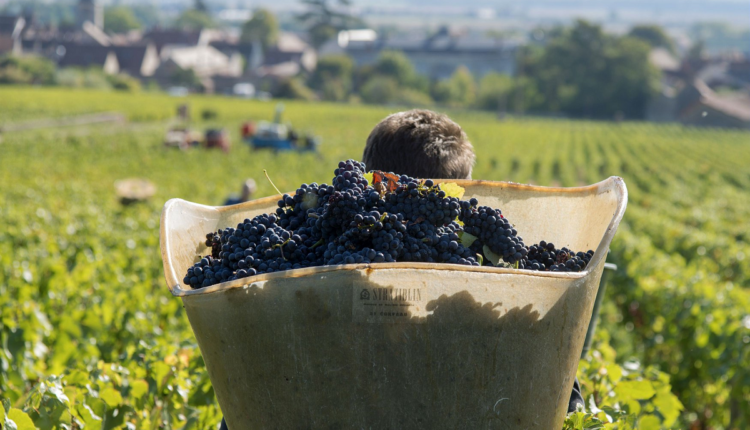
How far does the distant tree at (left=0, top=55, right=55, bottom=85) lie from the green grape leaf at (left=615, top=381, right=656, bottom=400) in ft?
260

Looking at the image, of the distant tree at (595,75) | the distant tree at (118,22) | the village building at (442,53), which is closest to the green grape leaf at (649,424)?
the distant tree at (595,75)

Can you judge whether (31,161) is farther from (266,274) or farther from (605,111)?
(605,111)

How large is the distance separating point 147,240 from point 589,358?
6.54m

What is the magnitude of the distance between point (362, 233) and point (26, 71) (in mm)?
82407

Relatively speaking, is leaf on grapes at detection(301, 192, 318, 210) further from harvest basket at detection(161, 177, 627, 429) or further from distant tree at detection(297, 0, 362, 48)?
distant tree at detection(297, 0, 362, 48)

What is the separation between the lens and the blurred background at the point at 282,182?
2891 mm

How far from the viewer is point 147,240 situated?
28.1 feet

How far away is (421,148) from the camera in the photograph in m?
2.04

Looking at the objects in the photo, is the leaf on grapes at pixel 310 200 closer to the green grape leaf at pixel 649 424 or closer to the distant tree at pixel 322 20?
the green grape leaf at pixel 649 424

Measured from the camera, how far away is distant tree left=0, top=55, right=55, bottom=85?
236 feet

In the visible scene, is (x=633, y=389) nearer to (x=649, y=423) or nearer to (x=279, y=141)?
(x=649, y=423)

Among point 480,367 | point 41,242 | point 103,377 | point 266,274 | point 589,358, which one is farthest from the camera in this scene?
point 41,242

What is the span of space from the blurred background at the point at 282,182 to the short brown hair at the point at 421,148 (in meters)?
0.75

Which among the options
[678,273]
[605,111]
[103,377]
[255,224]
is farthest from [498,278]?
[605,111]
